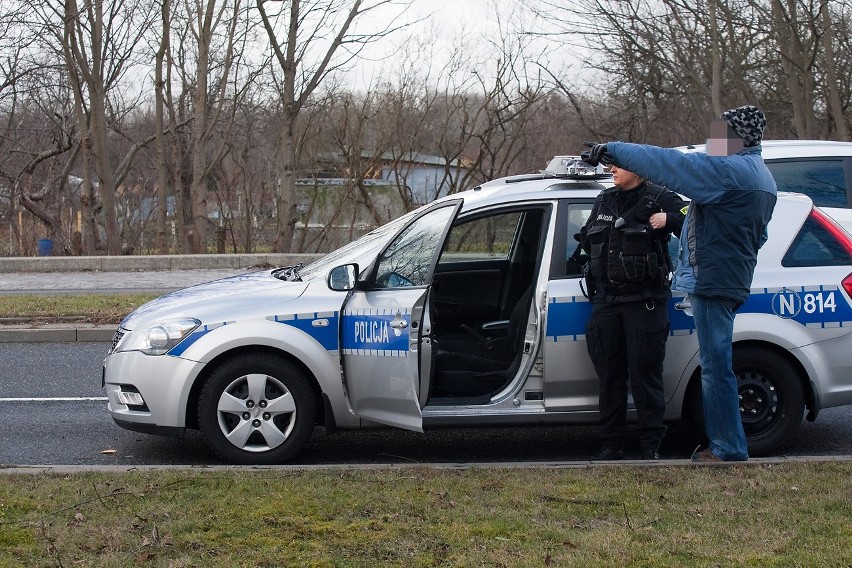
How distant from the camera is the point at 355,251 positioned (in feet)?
20.6

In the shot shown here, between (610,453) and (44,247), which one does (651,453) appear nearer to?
(610,453)

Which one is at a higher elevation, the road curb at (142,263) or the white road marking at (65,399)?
the road curb at (142,263)

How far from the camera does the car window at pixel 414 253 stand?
19.4 feet

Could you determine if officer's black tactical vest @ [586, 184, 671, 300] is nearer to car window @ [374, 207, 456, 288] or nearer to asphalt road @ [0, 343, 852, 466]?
car window @ [374, 207, 456, 288]

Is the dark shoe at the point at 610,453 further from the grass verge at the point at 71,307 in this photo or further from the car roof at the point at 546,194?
the grass verge at the point at 71,307

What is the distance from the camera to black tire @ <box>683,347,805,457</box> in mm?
6004

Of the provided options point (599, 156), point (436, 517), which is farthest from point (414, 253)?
point (436, 517)

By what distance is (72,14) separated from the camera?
2067cm

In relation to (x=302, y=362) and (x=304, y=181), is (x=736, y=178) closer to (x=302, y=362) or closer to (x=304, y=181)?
(x=302, y=362)

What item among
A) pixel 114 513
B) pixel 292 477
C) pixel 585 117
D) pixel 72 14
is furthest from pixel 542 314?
pixel 585 117

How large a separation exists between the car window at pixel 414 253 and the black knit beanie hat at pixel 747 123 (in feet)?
5.55

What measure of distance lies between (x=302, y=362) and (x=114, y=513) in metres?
1.60

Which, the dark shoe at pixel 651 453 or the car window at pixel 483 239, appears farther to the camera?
the car window at pixel 483 239

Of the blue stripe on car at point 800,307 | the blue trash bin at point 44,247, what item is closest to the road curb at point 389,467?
the blue stripe on car at point 800,307
